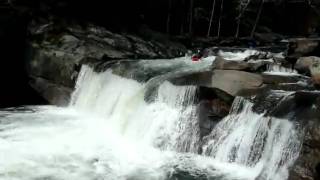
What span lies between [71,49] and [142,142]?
6.72 meters

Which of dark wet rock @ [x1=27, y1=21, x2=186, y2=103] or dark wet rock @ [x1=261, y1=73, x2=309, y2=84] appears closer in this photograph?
dark wet rock @ [x1=261, y1=73, x2=309, y2=84]

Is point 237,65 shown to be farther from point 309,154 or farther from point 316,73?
point 309,154

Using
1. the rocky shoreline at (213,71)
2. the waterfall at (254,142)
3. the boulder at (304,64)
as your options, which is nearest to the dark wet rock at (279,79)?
the rocky shoreline at (213,71)

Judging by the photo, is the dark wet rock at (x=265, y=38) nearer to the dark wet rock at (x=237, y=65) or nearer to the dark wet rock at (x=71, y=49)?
the dark wet rock at (x=71, y=49)

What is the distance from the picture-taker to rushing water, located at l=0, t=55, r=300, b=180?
34.1ft

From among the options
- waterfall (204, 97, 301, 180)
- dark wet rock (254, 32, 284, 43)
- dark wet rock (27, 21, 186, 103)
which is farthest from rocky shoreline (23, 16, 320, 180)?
dark wet rock (254, 32, 284, 43)

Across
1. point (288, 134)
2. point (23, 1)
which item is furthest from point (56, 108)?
point (288, 134)

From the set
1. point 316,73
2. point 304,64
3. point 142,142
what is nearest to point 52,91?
point 142,142

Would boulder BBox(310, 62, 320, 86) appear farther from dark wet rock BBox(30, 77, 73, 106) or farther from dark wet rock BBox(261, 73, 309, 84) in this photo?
dark wet rock BBox(30, 77, 73, 106)

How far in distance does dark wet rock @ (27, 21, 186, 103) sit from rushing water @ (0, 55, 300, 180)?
7.43ft

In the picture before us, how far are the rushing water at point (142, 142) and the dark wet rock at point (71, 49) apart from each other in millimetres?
2263

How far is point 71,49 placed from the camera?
18172 millimetres

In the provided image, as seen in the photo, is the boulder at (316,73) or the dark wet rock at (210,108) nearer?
the dark wet rock at (210,108)

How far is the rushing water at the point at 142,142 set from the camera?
10383mm
